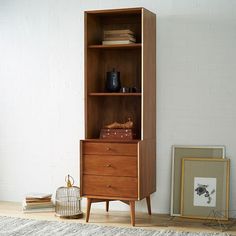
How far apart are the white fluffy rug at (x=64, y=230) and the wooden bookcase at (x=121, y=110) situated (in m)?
0.24

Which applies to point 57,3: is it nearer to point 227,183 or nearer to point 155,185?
point 155,185

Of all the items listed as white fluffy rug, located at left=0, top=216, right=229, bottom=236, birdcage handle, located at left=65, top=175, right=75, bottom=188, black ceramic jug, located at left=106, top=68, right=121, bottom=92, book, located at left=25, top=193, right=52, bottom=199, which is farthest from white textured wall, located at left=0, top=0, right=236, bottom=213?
white fluffy rug, located at left=0, top=216, right=229, bottom=236

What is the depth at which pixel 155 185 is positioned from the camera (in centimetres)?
517

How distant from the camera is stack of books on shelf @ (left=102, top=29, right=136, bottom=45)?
4.87 metres

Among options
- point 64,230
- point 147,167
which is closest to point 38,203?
point 64,230

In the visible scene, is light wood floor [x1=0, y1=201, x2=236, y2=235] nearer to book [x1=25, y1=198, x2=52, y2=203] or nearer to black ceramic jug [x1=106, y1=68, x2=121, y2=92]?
book [x1=25, y1=198, x2=52, y2=203]

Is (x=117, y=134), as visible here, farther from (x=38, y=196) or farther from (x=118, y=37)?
(x=38, y=196)

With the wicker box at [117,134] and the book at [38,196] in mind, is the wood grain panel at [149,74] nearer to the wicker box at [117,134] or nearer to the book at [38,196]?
the wicker box at [117,134]

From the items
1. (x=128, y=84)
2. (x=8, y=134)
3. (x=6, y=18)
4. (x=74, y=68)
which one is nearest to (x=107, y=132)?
(x=128, y=84)

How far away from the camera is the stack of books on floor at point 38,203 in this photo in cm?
524

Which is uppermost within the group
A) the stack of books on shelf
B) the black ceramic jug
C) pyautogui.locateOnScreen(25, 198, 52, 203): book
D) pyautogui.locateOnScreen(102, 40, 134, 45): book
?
the stack of books on shelf

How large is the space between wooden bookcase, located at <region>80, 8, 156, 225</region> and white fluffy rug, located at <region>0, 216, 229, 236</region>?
0.80 feet

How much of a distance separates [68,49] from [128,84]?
75 cm

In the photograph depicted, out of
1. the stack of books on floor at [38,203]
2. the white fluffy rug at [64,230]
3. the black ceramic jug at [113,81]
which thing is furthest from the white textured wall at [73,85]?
the white fluffy rug at [64,230]
